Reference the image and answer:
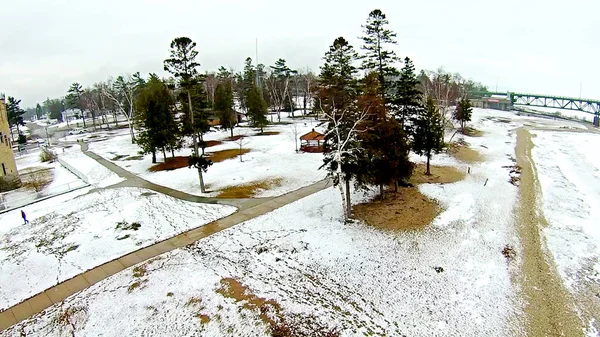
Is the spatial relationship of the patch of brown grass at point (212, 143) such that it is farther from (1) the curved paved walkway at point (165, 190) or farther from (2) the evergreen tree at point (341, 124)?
(2) the evergreen tree at point (341, 124)

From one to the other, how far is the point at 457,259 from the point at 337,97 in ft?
36.8

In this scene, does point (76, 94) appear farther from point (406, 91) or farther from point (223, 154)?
point (406, 91)

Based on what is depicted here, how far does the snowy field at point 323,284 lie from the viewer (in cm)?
1281

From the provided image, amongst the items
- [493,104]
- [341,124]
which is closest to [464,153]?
[341,124]

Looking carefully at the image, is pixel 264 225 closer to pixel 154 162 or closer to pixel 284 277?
pixel 284 277

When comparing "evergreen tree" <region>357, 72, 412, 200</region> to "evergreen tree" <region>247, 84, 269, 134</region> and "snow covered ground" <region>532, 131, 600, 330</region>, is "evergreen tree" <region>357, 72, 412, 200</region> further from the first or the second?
"evergreen tree" <region>247, 84, 269, 134</region>

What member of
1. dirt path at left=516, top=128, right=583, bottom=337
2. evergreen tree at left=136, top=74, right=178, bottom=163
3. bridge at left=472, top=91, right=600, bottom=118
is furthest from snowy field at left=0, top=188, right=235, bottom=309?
bridge at left=472, top=91, right=600, bottom=118

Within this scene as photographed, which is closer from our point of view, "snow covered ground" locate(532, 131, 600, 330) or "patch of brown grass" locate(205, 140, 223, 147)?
"snow covered ground" locate(532, 131, 600, 330)

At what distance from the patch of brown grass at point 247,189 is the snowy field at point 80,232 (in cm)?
261

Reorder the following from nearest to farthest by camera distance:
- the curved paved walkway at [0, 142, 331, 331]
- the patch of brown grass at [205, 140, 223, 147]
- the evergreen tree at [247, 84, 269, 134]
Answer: the curved paved walkway at [0, 142, 331, 331], the patch of brown grass at [205, 140, 223, 147], the evergreen tree at [247, 84, 269, 134]

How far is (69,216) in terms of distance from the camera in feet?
78.2

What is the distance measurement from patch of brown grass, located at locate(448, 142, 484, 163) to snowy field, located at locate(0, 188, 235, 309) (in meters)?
29.3

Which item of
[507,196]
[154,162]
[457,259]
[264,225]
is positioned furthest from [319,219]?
[154,162]

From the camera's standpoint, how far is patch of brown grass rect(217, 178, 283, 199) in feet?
89.0
